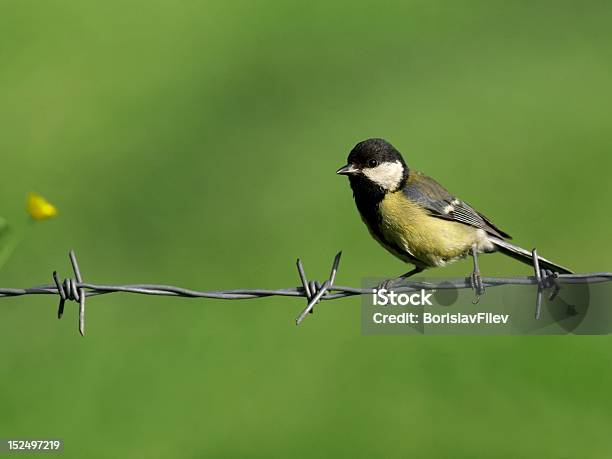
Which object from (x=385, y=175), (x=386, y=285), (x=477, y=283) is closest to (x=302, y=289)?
(x=386, y=285)

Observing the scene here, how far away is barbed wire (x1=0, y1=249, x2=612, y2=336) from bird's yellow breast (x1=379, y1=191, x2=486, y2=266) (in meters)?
0.96

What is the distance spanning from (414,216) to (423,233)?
0.45 ft

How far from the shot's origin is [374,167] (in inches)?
273

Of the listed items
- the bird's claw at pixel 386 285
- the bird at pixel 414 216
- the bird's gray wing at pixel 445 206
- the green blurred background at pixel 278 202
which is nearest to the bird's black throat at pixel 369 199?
the bird at pixel 414 216

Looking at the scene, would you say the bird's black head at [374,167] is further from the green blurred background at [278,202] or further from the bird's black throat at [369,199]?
the green blurred background at [278,202]

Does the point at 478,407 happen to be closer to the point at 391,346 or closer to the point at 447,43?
the point at 391,346

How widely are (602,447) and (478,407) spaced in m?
1.07

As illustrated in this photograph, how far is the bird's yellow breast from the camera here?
670cm

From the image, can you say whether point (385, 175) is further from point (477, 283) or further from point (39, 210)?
point (39, 210)

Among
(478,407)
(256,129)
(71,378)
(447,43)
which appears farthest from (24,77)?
(478,407)

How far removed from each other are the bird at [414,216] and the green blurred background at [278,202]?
2.44 meters

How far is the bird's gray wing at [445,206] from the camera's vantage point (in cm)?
679

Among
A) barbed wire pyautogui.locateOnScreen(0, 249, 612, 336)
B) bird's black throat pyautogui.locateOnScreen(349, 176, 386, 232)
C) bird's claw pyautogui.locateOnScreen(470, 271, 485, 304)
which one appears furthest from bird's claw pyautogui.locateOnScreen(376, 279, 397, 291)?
bird's black throat pyautogui.locateOnScreen(349, 176, 386, 232)

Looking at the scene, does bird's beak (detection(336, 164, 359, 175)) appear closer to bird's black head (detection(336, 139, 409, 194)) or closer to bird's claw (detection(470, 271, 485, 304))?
bird's black head (detection(336, 139, 409, 194))
